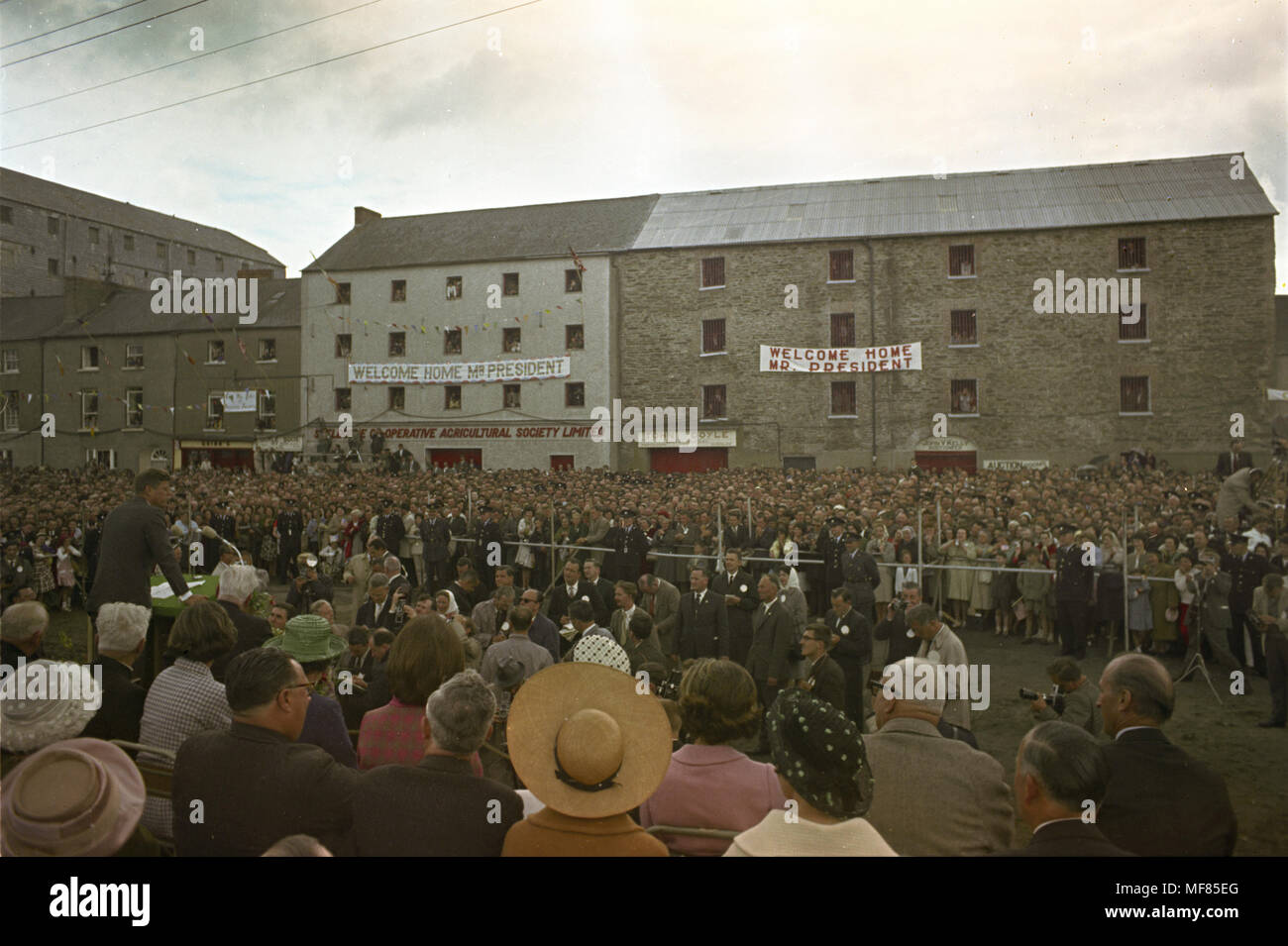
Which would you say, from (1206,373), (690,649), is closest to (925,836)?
(690,649)

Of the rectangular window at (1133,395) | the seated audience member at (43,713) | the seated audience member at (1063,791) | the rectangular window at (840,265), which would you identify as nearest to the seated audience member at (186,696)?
the seated audience member at (43,713)

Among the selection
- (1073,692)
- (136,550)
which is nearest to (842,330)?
(1073,692)

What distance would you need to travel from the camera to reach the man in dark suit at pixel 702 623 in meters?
9.10

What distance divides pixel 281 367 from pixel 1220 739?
37641mm

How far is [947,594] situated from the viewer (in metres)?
13.3

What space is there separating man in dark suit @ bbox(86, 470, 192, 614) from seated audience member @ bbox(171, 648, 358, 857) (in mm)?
3208

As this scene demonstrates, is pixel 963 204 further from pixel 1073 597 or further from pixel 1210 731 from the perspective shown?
pixel 1210 731

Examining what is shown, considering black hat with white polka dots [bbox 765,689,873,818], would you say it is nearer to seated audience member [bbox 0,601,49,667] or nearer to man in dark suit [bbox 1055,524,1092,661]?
seated audience member [bbox 0,601,49,667]

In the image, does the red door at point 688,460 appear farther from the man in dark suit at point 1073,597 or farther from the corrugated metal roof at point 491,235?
the man in dark suit at point 1073,597

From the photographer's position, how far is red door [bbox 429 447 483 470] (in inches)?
1369

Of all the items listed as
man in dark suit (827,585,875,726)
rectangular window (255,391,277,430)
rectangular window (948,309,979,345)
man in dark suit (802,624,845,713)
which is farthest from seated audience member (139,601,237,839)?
rectangular window (255,391,277,430)

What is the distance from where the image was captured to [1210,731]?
8328mm

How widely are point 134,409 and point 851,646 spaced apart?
41379mm
